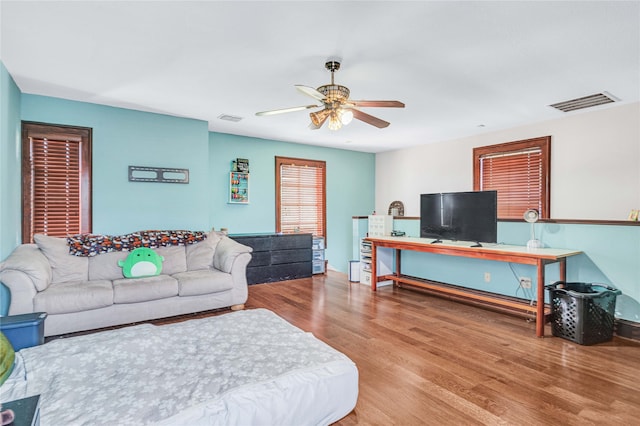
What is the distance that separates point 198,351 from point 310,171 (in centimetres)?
512

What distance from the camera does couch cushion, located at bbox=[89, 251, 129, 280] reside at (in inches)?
146

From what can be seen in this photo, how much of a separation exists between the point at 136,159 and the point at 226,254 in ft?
5.77

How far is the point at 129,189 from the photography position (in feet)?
14.3

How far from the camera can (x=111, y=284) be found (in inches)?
137

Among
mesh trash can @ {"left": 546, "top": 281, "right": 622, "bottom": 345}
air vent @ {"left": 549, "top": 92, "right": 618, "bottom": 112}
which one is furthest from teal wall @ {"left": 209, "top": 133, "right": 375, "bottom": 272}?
mesh trash can @ {"left": 546, "top": 281, "right": 622, "bottom": 345}

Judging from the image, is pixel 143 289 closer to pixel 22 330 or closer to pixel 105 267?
pixel 105 267

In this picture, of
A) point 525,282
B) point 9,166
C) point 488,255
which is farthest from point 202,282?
point 525,282

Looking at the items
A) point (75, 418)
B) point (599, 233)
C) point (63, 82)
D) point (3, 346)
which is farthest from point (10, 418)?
point (599, 233)

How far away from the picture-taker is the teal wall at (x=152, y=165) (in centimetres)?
357

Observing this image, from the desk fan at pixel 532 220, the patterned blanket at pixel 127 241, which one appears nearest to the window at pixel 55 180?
the patterned blanket at pixel 127 241

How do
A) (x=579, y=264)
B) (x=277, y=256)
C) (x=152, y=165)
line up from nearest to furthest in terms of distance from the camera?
1. (x=579, y=264)
2. (x=152, y=165)
3. (x=277, y=256)

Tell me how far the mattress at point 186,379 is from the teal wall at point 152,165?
2.18 metres

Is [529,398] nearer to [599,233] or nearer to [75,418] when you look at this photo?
[599,233]

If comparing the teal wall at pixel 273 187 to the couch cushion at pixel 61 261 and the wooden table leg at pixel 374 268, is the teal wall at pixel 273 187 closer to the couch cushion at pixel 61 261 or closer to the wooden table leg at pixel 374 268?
the wooden table leg at pixel 374 268
